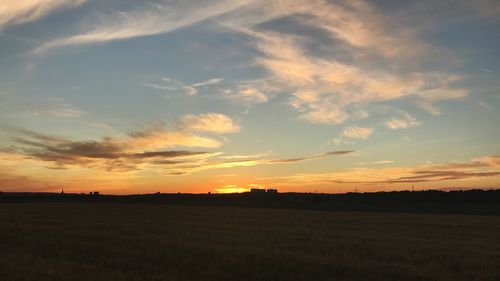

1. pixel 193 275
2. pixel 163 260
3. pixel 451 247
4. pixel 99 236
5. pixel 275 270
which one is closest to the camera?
pixel 193 275

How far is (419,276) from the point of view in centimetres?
1628

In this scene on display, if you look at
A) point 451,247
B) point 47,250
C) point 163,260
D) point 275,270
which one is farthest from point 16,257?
point 451,247

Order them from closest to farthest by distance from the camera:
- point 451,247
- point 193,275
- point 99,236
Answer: point 193,275 < point 451,247 < point 99,236

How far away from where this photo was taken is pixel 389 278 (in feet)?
52.9

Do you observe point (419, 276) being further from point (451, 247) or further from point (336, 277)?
point (451, 247)

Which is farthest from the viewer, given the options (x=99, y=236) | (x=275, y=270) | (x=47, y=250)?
(x=99, y=236)

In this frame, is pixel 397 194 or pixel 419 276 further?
pixel 397 194

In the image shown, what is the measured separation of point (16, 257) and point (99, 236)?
7190mm

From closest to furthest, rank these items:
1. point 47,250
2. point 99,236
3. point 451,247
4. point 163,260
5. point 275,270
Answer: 1. point 275,270
2. point 163,260
3. point 47,250
4. point 451,247
5. point 99,236

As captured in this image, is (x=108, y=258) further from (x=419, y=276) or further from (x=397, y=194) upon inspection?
(x=397, y=194)

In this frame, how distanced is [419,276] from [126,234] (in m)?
16.1

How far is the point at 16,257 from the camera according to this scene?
1881cm

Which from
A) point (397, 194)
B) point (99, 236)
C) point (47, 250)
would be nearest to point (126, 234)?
point (99, 236)

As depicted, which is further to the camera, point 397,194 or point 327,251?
point 397,194
